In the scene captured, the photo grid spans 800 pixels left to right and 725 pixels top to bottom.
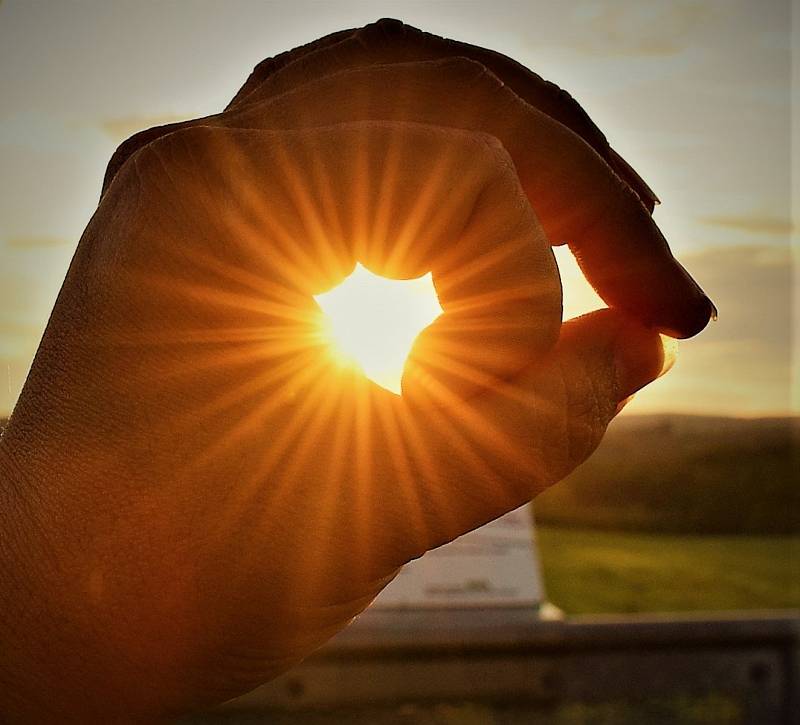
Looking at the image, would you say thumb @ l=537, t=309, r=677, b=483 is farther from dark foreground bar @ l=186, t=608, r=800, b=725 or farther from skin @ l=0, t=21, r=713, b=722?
dark foreground bar @ l=186, t=608, r=800, b=725

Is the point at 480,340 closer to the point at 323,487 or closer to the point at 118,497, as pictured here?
the point at 323,487

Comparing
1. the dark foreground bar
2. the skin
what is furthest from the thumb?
the dark foreground bar

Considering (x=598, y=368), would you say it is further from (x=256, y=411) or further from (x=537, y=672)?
(x=537, y=672)

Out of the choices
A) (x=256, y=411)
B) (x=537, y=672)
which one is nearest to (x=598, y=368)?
(x=256, y=411)

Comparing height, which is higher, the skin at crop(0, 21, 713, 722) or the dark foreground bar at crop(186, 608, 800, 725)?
the dark foreground bar at crop(186, 608, 800, 725)

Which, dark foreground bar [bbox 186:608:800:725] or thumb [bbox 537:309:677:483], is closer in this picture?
thumb [bbox 537:309:677:483]

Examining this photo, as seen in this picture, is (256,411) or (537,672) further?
(537,672)

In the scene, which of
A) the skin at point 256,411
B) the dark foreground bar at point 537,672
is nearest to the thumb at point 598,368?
the skin at point 256,411
